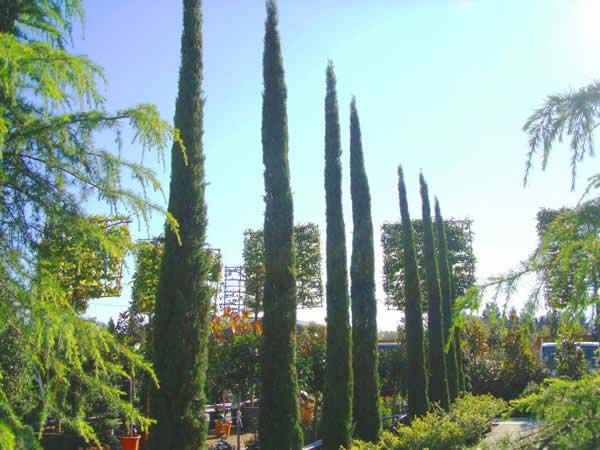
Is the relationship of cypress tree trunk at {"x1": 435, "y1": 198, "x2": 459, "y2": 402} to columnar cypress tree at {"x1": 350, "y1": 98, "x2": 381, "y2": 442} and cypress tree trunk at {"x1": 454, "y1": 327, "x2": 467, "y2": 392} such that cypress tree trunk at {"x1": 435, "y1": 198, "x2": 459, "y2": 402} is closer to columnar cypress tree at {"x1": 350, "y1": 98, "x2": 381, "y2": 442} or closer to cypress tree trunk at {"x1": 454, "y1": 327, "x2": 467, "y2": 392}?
cypress tree trunk at {"x1": 454, "y1": 327, "x2": 467, "y2": 392}

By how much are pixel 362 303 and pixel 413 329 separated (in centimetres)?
411

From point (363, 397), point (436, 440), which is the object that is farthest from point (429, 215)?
point (436, 440)

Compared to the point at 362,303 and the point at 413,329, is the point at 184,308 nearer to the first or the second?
the point at 362,303

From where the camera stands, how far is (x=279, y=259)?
30.7 ft

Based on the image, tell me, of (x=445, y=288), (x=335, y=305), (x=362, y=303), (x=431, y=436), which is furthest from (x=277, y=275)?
(x=445, y=288)

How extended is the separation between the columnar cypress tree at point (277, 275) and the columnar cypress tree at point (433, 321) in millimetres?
9379

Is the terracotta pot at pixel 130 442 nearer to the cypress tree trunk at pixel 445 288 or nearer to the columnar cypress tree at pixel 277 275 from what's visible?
the columnar cypress tree at pixel 277 275

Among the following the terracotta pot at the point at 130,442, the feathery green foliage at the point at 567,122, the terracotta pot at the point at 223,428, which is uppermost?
the feathery green foliage at the point at 567,122

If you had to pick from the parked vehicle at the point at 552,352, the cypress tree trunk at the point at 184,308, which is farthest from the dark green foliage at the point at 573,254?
the parked vehicle at the point at 552,352

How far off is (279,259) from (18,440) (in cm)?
693

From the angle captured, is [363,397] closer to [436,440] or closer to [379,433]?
[379,433]

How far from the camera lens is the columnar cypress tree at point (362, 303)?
11.4 m

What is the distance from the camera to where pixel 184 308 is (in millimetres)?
6641

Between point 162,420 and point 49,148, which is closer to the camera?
point 49,148
